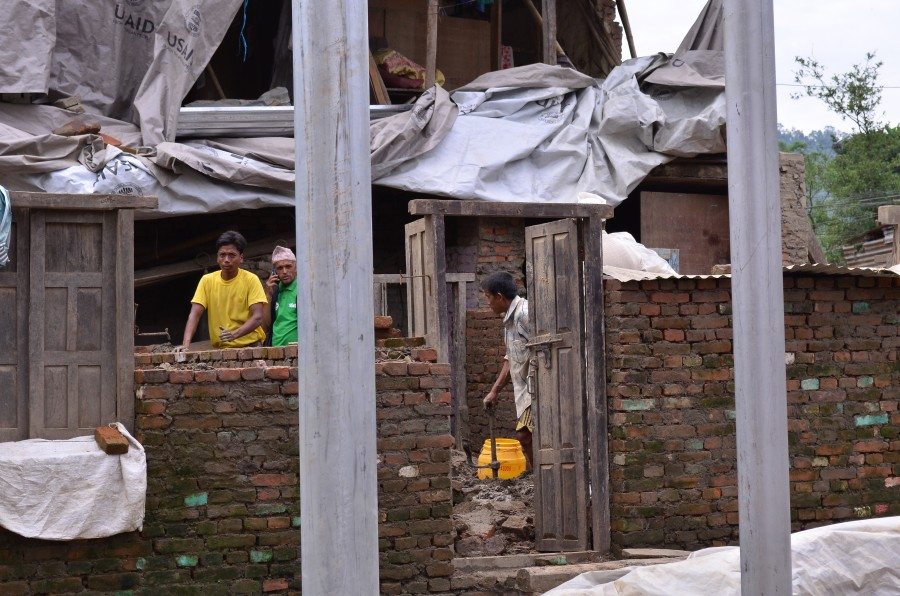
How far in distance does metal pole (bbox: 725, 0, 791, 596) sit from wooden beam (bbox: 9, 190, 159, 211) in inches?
120

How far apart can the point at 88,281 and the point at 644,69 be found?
23.6 feet

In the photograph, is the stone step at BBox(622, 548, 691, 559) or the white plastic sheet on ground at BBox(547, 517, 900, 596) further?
the stone step at BBox(622, 548, 691, 559)

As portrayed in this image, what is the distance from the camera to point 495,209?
7.28 m

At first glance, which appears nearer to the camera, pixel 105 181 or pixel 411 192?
pixel 105 181

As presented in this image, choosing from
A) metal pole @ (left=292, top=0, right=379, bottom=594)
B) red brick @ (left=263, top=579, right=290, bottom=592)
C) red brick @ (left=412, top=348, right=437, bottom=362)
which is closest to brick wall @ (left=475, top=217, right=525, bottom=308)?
red brick @ (left=412, top=348, right=437, bottom=362)

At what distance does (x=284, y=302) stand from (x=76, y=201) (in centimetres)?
173

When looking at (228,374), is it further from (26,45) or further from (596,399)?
(26,45)

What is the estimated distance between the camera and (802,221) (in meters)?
11.5

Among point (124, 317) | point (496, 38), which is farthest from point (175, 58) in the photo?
point (124, 317)

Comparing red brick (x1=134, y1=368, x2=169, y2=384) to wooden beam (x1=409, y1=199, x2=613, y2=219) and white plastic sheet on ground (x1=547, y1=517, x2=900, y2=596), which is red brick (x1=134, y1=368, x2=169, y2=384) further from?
white plastic sheet on ground (x1=547, y1=517, x2=900, y2=596)

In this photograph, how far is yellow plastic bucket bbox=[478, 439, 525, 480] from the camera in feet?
28.4

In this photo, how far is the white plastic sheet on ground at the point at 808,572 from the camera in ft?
18.3

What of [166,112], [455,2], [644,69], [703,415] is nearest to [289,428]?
[703,415]

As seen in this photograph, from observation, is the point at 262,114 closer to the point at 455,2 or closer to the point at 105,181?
the point at 105,181
